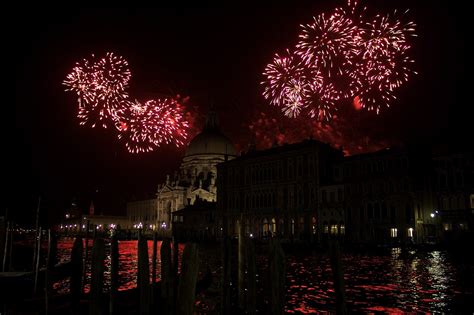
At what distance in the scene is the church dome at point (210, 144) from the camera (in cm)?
9144

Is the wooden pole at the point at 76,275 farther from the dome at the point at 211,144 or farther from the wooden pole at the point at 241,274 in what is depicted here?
the dome at the point at 211,144

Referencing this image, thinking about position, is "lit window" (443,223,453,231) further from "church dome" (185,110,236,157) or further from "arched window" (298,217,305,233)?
"church dome" (185,110,236,157)

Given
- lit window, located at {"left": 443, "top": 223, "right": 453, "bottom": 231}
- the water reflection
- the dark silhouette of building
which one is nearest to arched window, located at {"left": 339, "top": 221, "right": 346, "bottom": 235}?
the dark silhouette of building

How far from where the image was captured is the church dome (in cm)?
9144

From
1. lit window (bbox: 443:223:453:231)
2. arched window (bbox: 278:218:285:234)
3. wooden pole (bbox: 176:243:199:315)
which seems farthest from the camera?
arched window (bbox: 278:218:285:234)

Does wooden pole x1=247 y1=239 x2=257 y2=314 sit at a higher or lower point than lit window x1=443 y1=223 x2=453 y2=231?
lower

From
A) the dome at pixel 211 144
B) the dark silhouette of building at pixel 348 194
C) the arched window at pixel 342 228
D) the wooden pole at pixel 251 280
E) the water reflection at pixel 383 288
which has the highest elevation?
the dome at pixel 211 144

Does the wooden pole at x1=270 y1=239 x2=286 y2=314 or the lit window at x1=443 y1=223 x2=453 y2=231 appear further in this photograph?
the lit window at x1=443 y1=223 x2=453 y2=231

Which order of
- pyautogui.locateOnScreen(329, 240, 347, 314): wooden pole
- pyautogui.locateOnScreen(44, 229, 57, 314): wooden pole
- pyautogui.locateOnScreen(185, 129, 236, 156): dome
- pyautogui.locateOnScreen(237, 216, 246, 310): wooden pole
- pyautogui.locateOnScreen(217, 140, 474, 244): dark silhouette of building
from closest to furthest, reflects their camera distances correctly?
pyautogui.locateOnScreen(329, 240, 347, 314): wooden pole, pyautogui.locateOnScreen(44, 229, 57, 314): wooden pole, pyautogui.locateOnScreen(237, 216, 246, 310): wooden pole, pyautogui.locateOnScreen(217, 140, 474, 244): dark silhouette of building, pyautogui.locateOnScreen(185, 129, 236, 156): dome

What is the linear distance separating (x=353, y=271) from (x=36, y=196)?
35.6 m

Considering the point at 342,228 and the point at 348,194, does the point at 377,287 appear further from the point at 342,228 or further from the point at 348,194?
the point at 342,228

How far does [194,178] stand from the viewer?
297 ft

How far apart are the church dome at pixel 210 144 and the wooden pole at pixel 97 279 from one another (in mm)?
80788

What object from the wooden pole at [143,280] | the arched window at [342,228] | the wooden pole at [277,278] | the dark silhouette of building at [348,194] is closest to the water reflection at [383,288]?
the wooden pole at [277,278]
